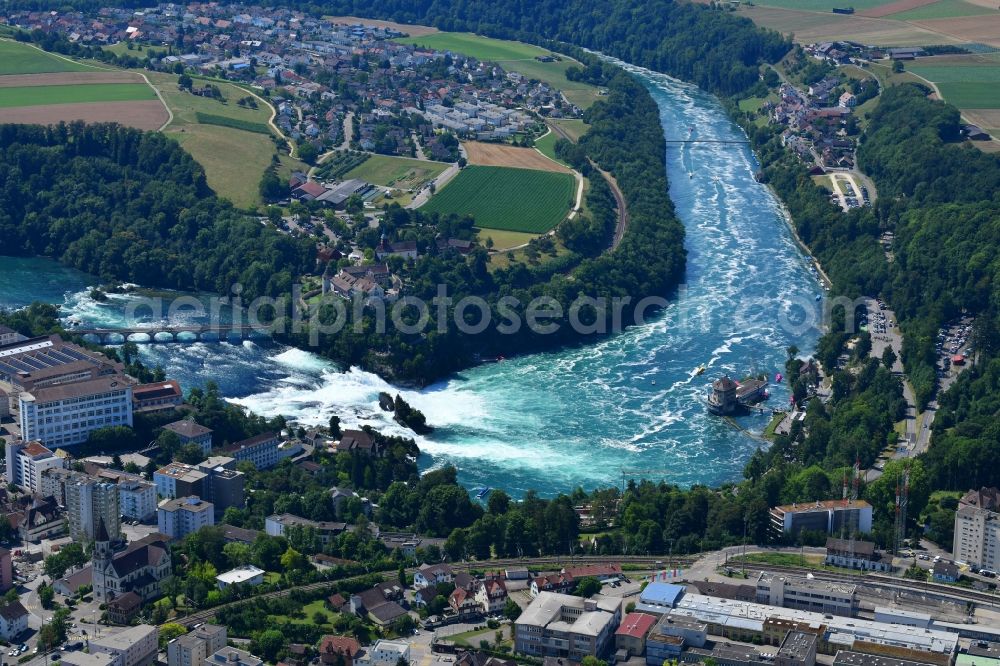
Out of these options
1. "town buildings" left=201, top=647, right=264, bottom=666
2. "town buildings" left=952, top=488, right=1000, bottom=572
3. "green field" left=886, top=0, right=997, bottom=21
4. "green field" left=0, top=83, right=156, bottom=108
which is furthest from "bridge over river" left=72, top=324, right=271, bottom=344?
"green field" left=886, top=0, right=997, bottom=21

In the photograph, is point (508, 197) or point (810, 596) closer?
point (810, 596)

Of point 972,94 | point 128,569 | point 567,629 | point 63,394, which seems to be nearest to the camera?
point 567,629

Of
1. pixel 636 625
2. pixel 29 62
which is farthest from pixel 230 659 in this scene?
pixel 29 62

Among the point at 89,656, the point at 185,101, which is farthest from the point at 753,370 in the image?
the point at 185,101

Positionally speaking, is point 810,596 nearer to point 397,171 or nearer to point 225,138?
point 397,171

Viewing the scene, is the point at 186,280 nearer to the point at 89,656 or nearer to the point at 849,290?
the point at 849,290

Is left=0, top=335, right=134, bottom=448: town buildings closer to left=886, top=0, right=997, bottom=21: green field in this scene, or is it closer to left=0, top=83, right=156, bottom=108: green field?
left=0, top=83, right=156, bottom=108: green field
